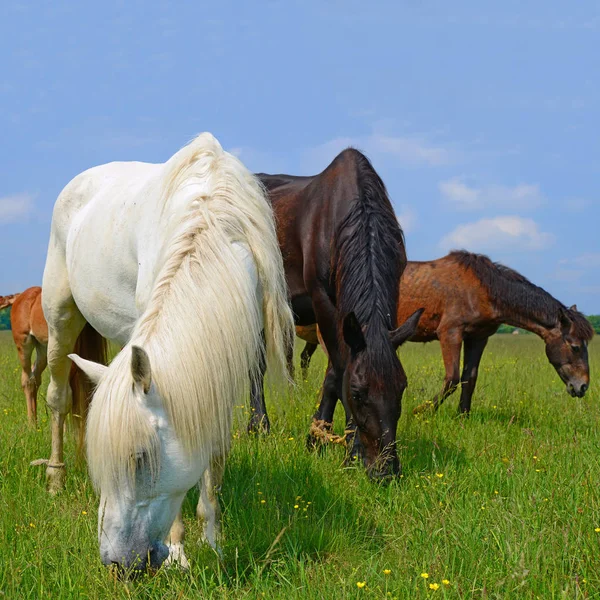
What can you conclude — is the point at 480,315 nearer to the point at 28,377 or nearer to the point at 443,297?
the point at 443,297

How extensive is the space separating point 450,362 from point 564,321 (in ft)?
5.05

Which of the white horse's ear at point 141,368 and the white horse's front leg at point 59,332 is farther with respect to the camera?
the white horse's front leg at point 59,332

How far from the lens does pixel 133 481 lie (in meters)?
2.72

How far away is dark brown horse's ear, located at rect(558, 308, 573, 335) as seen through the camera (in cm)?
848

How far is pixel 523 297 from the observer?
871cm

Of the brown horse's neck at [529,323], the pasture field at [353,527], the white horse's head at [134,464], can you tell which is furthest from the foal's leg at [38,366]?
the brown horse's neck at [529,323]

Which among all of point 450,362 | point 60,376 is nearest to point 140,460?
point 60,376

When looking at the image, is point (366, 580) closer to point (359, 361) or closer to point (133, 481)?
point (133, 481)

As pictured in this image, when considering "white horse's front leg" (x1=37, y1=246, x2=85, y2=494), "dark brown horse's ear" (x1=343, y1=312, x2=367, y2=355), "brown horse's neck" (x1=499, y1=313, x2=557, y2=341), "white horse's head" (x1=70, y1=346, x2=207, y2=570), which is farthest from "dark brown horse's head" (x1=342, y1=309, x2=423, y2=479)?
"brown horse's neck" (x1=499, y1=313, x2=557, y2=341)

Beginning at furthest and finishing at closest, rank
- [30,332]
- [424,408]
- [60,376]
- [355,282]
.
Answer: [30,332]
[424,408]
[60,376]
[355,282]

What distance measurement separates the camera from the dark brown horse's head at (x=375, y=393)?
411 cm

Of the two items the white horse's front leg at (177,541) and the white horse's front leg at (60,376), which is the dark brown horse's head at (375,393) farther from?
the white horse's front leg at (60,376)

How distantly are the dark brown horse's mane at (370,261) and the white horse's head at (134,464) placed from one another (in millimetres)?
1718

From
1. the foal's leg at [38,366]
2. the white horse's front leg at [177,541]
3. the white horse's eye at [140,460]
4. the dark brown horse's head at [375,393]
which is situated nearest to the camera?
the white horse's eye at [140,460]
